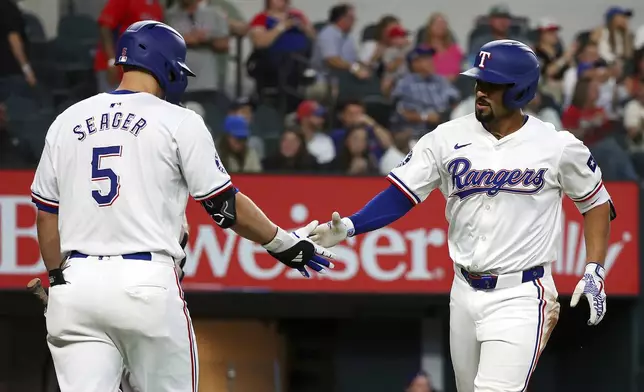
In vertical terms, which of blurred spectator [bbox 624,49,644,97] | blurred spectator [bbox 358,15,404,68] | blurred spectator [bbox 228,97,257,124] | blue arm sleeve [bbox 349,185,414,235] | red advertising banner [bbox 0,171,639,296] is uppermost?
blurred spectator [bbox 358,15,404,68]

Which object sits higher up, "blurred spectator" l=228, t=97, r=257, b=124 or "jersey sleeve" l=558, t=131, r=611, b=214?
"blurred spectator" l=228, t=97, r=257, b=124

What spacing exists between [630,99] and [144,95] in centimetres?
708

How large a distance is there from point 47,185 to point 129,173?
15.3 inches

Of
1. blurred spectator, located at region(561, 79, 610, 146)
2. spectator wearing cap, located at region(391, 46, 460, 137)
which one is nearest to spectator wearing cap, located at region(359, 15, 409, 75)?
spectator wearing cap, located at region(391, 46, 460, 137)

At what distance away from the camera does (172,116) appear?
14.8 ft

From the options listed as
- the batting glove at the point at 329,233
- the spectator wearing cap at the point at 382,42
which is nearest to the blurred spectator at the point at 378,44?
the spectator wearing cap at the point at 382,42

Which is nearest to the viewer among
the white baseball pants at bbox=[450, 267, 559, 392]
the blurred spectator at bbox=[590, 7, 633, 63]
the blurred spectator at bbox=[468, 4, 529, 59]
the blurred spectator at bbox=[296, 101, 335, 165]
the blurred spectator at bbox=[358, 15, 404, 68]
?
the white baseball pants at bbox=[450, 267, 559, 392]

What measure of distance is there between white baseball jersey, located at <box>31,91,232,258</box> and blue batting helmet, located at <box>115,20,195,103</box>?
15 cm

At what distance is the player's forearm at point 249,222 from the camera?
4.67m

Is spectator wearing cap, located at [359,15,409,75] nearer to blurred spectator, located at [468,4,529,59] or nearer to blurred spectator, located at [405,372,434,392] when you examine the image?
blurred spectator, located at [468,4,529,59]

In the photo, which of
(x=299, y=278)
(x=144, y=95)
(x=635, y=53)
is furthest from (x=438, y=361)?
(x=144, y=95)

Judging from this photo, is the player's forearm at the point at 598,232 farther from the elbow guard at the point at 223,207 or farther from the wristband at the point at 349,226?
the elbow guard at the point at 223,207

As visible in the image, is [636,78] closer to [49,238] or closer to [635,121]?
[635,121]

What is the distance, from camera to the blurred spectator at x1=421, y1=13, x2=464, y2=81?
11.1m
